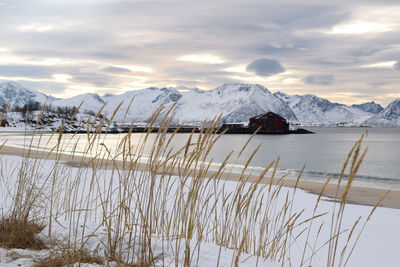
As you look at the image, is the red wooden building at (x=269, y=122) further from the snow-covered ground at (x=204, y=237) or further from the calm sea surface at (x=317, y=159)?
the snow-covered ground at (x=204, y=237)

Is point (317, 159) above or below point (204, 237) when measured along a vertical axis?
below

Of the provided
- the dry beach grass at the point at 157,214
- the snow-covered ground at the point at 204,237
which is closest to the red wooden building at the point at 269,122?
the snow-covered ground at the point at 204,237

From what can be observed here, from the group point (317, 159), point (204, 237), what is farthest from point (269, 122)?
point (204, 237)

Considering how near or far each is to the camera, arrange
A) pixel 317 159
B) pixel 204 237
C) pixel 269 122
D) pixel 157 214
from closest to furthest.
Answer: pixel 157 214
pixel 204 237
pixel 317 159
pixel 269 122

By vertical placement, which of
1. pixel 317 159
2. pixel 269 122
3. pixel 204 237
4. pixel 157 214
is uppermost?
pixel 269 122

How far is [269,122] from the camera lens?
11562 centimetres

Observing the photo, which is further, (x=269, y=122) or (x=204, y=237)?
(x=269, y=122)

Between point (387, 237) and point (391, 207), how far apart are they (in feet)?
19.4

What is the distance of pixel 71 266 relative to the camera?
8.90 feet

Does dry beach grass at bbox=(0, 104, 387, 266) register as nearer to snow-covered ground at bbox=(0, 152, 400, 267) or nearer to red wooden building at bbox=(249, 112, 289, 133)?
snow-covered ground at bbox=(0, 152, 400, 267)

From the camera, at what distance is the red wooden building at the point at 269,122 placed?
113 m

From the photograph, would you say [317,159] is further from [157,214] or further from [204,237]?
[157,214]

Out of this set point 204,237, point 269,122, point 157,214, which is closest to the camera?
point 157,214

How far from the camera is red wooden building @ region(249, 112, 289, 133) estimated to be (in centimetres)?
11331
